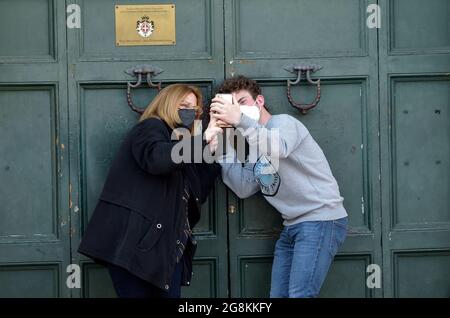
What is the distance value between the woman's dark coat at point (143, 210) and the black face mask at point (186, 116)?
89 millimetres

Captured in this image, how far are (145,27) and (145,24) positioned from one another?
2 centimetres

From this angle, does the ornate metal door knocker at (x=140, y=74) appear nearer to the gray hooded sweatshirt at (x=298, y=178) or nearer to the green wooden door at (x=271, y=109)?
the green wooden door at (x=271, y=109)

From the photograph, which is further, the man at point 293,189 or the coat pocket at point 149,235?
the man at point 293,189

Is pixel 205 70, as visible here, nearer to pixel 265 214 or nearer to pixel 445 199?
pixel 265 214

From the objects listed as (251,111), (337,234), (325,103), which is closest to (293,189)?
(337,234)

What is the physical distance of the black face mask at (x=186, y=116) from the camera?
3.72 meters

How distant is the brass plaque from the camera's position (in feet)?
13.1

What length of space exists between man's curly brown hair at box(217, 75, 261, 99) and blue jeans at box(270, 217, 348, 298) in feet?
2.36

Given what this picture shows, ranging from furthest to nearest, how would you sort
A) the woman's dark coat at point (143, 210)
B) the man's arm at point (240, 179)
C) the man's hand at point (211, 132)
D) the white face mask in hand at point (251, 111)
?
1. the man's arm at point (240, 179)
2. the white face mask in hand at point (251, 111)
3. the man's hand at point (211, 132)
4. the woman's dark coat at point (143, 210)

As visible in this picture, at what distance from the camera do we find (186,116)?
373 centimetres

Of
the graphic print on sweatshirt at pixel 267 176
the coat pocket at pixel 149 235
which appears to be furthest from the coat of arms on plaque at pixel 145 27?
the coat pocket at pixel 149 235

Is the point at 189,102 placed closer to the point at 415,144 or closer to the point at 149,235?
the point at 149,235
